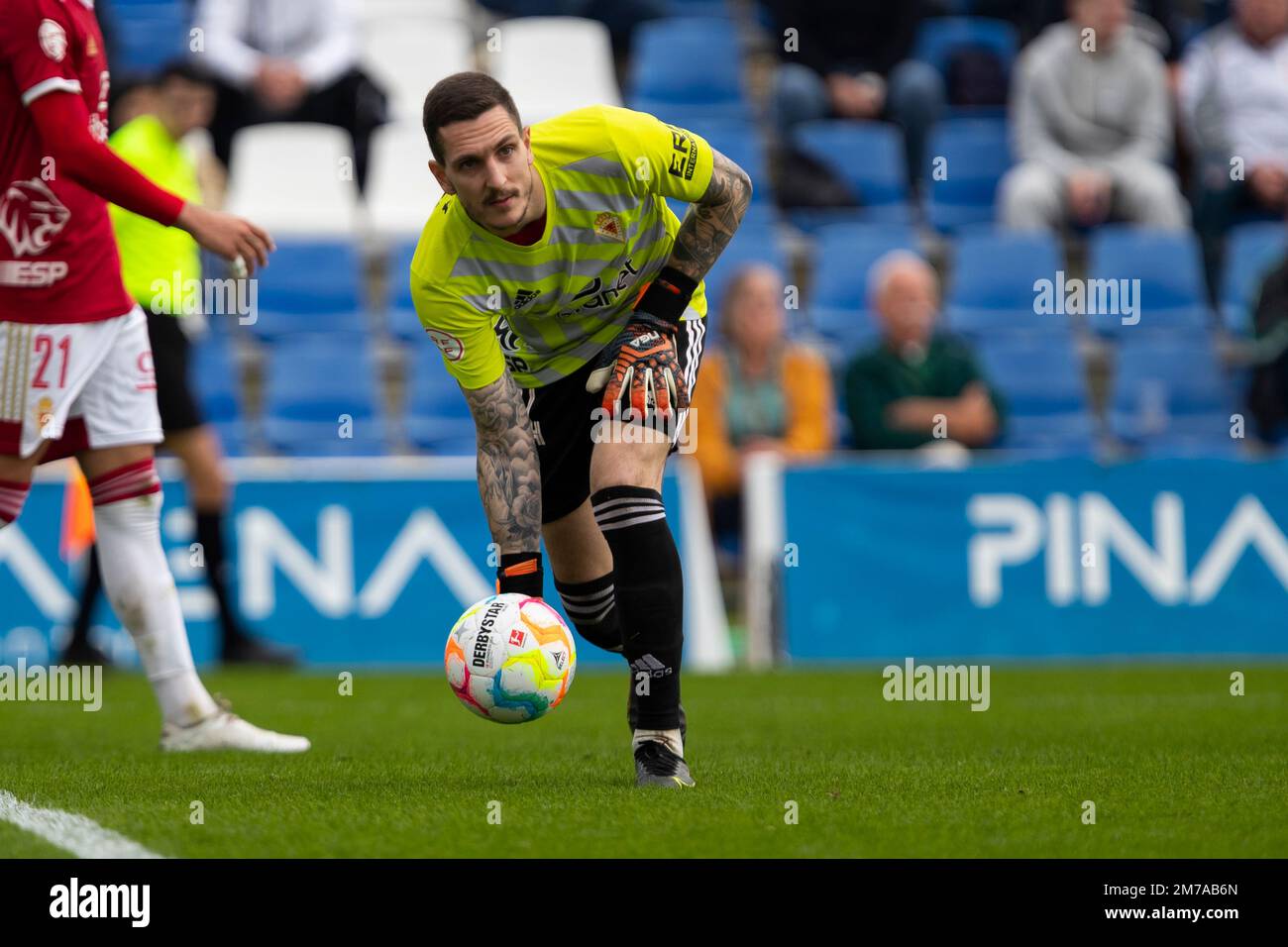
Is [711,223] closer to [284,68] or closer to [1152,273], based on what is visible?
[1152,273]

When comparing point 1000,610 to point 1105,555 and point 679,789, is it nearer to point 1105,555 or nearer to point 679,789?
point 1105,555

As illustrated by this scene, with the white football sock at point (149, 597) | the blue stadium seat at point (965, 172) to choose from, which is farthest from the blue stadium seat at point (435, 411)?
the white football sock at point (149, 597)

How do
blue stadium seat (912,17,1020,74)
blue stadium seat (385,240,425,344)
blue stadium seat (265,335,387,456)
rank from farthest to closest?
blue stadium seat (912,17,1020,74), blue stadium seat (385,240,425,344), blue stadium seat (265,335,387,456)

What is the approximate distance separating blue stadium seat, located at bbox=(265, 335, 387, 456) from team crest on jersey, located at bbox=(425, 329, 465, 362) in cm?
678

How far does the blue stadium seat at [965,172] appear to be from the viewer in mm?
14031

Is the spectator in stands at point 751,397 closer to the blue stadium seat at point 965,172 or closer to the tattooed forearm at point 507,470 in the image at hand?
the blue stadium seat at point 965,172

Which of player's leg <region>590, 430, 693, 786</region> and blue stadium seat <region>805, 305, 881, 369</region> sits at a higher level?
blue stadium seat <region>805, 305, 881, 369</region>

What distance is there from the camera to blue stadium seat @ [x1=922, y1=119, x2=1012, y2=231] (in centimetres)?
1403

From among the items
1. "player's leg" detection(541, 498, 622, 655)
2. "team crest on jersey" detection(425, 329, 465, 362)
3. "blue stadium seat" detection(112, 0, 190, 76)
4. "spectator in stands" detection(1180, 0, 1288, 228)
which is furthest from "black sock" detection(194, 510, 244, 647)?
"spectator in stands" detection(1180, 0, 1288, 228)

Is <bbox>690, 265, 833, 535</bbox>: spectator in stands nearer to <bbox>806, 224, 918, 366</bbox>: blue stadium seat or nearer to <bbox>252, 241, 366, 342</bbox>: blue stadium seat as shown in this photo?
<bbox>806, 224, 918, 366</bbox>: blue stadium seat

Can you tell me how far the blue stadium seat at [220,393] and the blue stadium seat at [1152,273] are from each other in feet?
19.4
